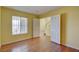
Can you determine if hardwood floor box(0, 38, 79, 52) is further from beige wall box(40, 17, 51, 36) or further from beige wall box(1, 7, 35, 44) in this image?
beige wall box(40, 17, 51, 36)

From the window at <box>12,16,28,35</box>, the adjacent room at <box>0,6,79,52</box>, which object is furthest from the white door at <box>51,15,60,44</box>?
the window at <box>12,16,28,35</box>

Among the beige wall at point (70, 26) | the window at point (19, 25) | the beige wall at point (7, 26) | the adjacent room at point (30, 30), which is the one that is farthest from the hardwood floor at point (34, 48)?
the window at point (19, 25)

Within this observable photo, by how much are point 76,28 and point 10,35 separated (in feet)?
13.0

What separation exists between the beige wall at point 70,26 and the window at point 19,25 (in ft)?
10.3

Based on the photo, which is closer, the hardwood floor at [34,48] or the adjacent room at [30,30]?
the hardwood floor at [34,48]

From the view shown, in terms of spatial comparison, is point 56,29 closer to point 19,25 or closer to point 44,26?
point 19,25

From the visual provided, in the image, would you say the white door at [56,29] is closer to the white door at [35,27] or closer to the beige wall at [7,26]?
the beige wall at [7,26]

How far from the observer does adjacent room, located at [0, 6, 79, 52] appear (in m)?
4.45

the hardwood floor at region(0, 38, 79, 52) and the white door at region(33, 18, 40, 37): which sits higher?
the white door at region(33, 18, 40, 37)

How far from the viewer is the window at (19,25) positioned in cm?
646

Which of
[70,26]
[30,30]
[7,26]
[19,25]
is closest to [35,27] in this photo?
[30,30]
